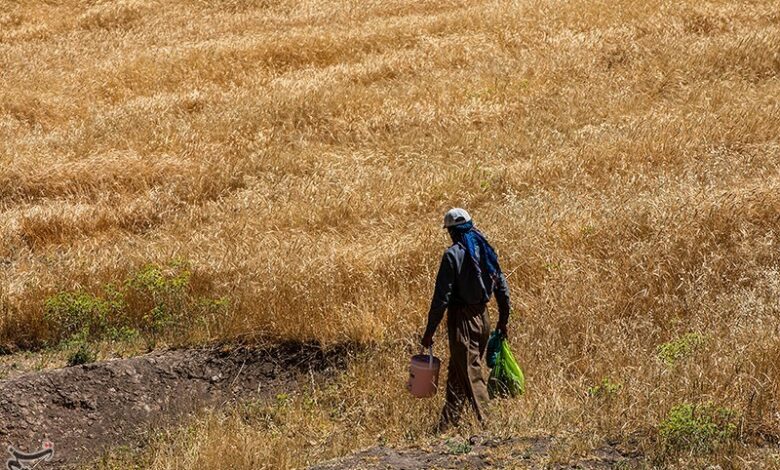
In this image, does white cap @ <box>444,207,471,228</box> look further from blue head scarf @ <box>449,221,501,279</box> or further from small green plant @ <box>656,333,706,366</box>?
small green plant @ <box>656,333,706,366</box>

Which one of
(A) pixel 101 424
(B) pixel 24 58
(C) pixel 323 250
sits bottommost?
(A) pixel 101 424

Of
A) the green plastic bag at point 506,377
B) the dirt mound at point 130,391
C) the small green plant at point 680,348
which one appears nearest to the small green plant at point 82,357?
the dirt mound at point 130,391

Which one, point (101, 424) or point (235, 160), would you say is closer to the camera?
point (101, 424)

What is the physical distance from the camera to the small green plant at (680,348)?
27.6ft

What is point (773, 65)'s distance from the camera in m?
18.6

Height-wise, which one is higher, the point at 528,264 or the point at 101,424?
the point at 528,264

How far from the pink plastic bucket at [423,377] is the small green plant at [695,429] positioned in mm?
1923

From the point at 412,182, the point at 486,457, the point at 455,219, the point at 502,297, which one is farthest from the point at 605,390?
the point at 412,182

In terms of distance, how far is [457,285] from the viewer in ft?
26.6

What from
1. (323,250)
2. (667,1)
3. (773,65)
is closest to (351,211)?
(323,250)

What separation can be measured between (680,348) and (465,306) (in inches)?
76.2

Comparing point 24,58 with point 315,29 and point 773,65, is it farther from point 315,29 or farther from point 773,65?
point 773,65

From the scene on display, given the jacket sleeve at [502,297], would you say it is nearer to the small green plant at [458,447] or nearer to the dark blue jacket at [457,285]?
the dark blue jacket at [457,285]

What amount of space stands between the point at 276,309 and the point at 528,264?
2856mm
